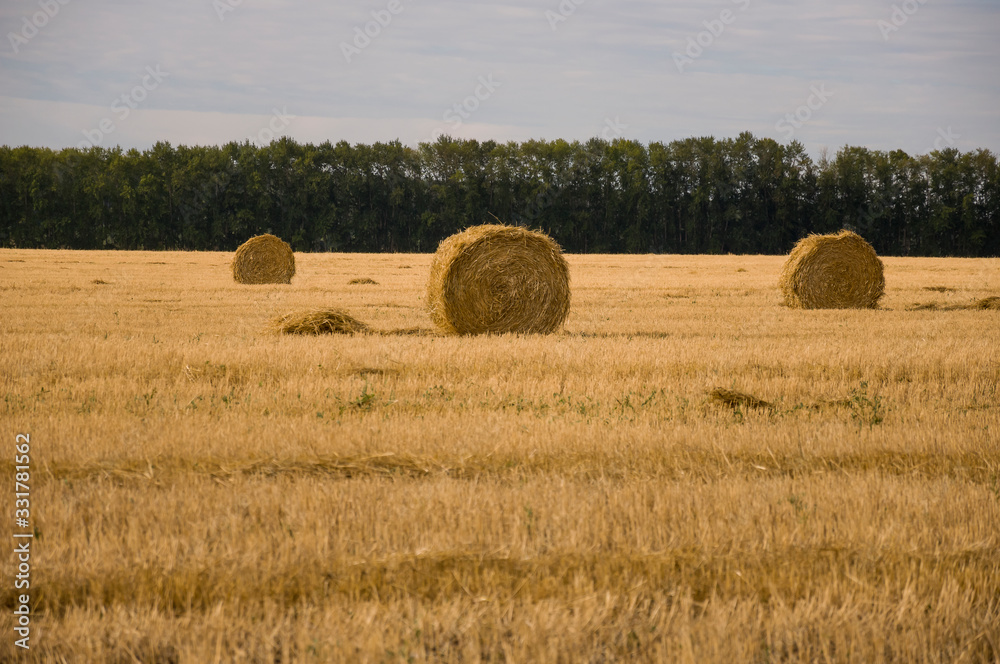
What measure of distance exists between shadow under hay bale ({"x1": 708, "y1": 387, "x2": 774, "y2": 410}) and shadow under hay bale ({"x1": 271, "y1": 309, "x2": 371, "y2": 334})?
672 cm

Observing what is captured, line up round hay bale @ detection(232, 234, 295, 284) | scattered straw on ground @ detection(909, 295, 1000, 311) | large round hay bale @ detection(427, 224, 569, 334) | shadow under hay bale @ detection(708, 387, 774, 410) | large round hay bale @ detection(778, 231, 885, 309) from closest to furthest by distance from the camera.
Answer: shadow under hay bale @ detection(708, 387, 774, 410) → large round hay bale @ detection(427, 224, 569, 334) → scattered straw on ground @ detection(909, 295, 1000, 311) → large round hay bale @ detection(778, 231, 885, 309) → round hay bale @ detection(232, 234, 295, 284)

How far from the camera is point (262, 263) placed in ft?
89.5

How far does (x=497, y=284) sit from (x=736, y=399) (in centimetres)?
652

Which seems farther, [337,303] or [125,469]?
[337,303]

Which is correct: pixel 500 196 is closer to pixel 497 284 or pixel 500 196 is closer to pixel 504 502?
pixel 497 284

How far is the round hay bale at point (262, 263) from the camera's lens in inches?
1066

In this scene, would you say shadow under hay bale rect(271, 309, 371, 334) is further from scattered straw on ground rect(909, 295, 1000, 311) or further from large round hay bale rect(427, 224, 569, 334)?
scattered straw on ground rect(909, 295, 1000, 311)

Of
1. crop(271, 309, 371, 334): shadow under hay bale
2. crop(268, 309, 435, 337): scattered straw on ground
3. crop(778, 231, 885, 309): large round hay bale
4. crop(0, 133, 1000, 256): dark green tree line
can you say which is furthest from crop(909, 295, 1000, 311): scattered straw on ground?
crop(0, 133, 1000, 256): dark green tree line

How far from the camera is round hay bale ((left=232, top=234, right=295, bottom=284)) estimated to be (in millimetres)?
27078

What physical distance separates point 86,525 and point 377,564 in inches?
66.2

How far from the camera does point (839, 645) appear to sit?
3.52 m

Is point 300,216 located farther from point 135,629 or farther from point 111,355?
point 135,629

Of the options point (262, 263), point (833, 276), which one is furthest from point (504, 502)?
point (262, 263)

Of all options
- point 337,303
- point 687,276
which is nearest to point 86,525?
point 337,303
